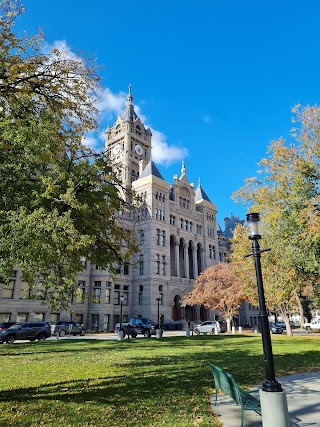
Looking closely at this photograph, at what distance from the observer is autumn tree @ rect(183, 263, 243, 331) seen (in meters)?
42.8

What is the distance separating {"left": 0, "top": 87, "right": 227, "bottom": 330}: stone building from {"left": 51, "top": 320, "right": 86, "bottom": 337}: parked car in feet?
20.1

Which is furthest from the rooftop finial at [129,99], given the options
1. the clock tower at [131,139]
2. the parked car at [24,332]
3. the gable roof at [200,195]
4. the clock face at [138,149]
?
the parked car at [24,332]

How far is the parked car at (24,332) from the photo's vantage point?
94.5 feet

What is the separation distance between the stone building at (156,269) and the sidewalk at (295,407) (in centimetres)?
3483

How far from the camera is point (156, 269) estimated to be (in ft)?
186

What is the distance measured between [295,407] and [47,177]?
8353 mm

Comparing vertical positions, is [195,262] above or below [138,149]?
below

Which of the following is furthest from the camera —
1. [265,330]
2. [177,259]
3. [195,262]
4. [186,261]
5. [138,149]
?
[138,149]

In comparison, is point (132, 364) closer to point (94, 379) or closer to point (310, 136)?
point (94, 379)

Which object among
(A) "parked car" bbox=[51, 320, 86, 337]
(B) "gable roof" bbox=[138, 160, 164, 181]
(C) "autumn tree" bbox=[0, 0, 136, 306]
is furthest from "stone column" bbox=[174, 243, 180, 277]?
(C) "autumn tree" bbox=[0, 0, 136, 306]

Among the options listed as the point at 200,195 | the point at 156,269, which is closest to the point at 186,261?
the point at 156,269

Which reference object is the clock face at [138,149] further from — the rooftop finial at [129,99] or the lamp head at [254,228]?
the lamp head at [254,228]

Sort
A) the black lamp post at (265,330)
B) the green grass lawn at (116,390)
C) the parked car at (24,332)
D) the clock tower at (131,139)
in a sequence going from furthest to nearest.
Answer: the clock tower at (131,139)
the parked car at (24,332)
the green grass lawn at (116,390)
the black lamp post at (265,330)

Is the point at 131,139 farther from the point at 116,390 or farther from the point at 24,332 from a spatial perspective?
the point at 116,390
